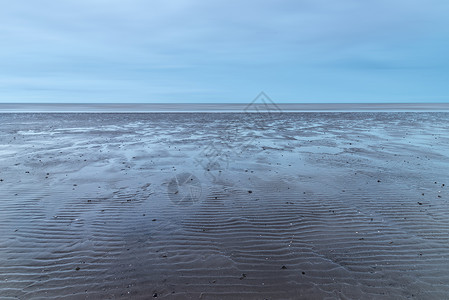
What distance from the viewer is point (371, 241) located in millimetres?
6164

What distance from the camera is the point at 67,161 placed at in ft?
45.9

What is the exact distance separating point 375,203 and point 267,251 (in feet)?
15.1

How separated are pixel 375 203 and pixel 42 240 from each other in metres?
9.10

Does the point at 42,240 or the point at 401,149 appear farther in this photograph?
the point at 401,149

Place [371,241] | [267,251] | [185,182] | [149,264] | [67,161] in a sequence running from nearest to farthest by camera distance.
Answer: [149,264], [267,251], [371,241], [185,182], [67,161]

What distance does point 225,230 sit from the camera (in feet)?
22.2

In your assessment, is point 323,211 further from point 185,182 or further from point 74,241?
point 74,241

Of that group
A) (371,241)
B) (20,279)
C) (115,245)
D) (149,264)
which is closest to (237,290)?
(149,264)

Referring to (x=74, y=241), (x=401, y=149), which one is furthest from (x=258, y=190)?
(x=401, y=149)

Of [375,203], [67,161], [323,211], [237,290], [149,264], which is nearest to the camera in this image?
[237,290]

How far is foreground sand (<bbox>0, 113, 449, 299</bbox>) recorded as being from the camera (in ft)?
15.6

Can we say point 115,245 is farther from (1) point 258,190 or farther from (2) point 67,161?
(2) point 67,161

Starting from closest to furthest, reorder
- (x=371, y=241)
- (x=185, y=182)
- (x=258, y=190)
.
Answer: (x=371, y=241) < (x=258, y=190) < (x=185, y=182)

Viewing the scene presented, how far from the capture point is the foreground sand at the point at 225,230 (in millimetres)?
4770
